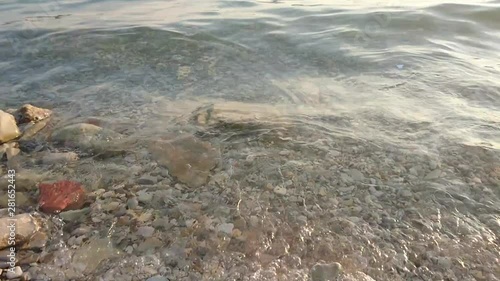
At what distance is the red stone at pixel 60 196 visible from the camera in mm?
2389

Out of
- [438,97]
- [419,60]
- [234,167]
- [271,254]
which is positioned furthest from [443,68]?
[271,254]

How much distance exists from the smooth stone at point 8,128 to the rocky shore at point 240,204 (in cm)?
1

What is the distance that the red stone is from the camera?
2.39 meters

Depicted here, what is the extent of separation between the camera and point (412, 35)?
645 cm

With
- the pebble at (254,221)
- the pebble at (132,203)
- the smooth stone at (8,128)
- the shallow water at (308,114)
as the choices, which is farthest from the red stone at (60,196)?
the pebble at (254,221)

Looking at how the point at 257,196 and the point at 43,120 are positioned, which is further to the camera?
the point at 43,120

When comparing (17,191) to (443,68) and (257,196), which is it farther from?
(443,68)

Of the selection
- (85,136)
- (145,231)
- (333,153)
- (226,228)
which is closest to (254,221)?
(226,228)

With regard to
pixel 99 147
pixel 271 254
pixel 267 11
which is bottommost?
pixel 271 254

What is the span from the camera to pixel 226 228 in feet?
7.38

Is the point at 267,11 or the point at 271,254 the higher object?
the point at 267,11

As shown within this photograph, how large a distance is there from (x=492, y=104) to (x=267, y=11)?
5294mm

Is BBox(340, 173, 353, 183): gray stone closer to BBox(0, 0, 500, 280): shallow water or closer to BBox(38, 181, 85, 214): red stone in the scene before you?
BBox(0, 0, 500, 280): shallow water

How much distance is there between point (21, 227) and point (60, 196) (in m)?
0.37
